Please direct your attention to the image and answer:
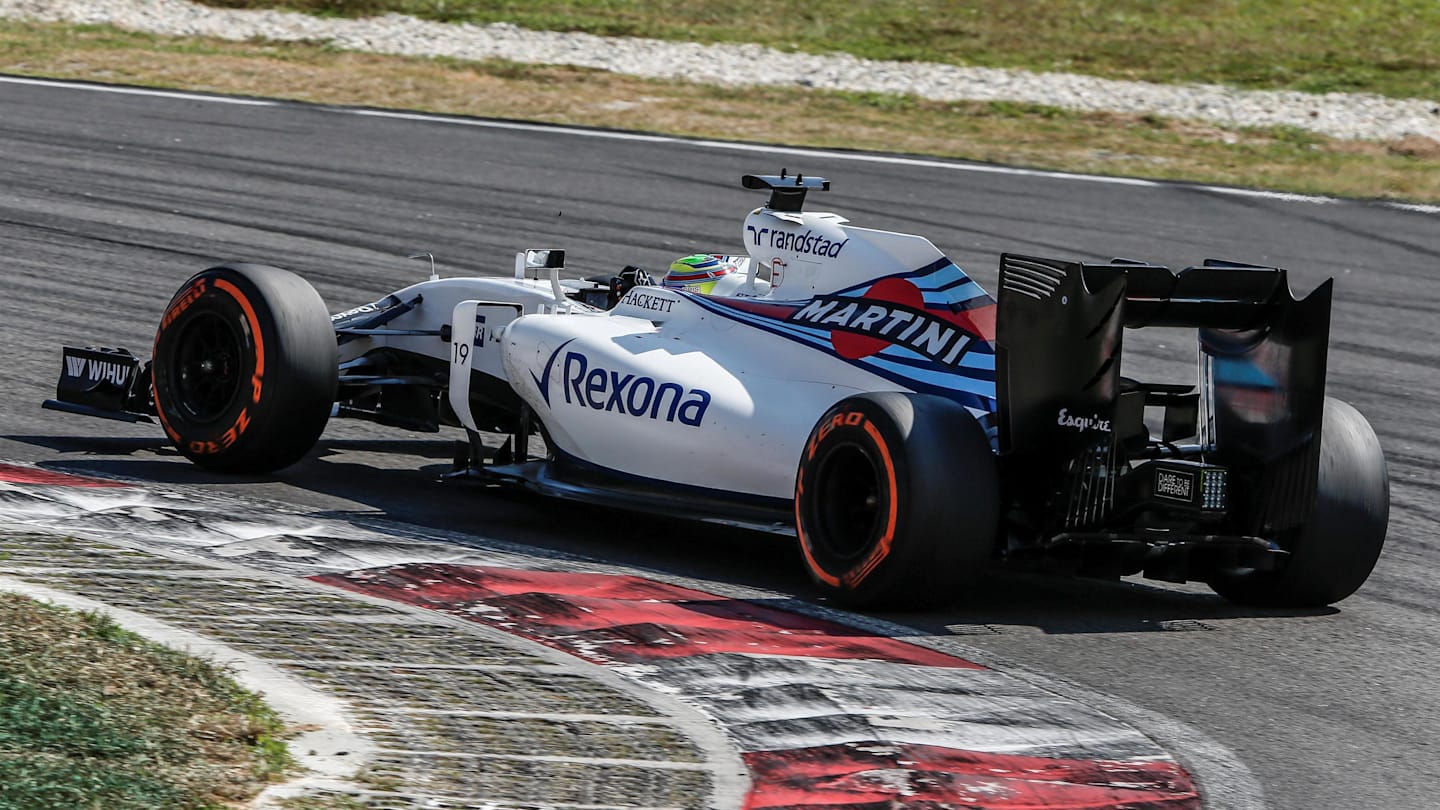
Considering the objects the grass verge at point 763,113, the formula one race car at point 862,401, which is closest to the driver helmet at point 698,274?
the formula one race car at point 862,401

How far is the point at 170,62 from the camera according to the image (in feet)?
75.5

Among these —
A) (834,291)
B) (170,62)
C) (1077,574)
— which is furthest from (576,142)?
(1077,574)

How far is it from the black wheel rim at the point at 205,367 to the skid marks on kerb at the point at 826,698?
2.12 metres

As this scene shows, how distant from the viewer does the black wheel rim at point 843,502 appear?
21.8ft

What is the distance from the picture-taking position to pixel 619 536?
7895 mm

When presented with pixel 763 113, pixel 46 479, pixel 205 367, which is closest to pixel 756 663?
pixel 46 479

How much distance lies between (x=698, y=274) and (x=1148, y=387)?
2.40 metres

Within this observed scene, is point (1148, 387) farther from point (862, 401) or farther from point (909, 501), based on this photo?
point (909, 501)

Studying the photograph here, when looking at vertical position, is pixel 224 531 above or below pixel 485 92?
below

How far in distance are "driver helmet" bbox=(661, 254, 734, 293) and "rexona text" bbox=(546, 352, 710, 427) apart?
3.11 ft

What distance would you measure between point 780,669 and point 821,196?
12.3 metres

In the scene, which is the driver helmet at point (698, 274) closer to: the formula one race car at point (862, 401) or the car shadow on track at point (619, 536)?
the formula one race car at point (862, 401)

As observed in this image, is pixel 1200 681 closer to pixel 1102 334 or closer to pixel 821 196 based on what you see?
pixel 1102 334

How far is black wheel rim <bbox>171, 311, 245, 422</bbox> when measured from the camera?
8422 mm
